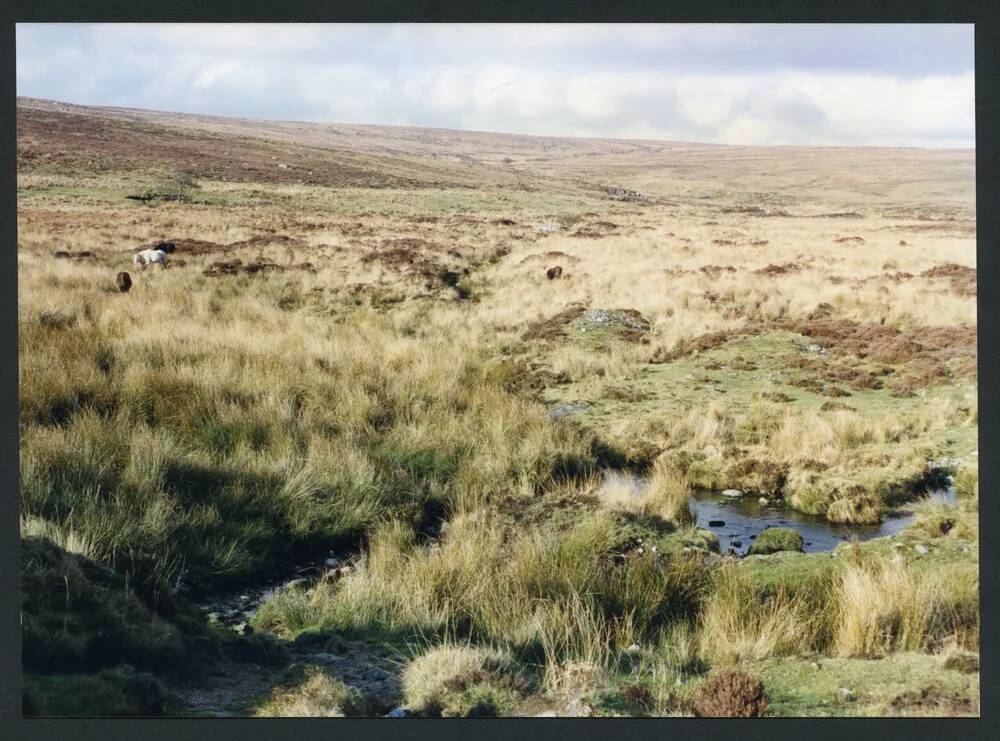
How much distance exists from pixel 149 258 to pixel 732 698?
1065 cm

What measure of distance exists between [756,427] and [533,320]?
3553 millimetres

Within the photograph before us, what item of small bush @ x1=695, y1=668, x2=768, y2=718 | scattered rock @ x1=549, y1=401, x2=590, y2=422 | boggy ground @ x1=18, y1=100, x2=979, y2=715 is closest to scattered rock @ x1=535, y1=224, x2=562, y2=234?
boggy ground @ x1=18, y1=100, x2=979, y2=715

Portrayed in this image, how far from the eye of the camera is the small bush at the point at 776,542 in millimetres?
6242

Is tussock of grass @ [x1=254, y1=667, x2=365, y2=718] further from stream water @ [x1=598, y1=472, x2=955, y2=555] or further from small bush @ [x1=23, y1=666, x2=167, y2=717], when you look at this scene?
stream water @ [x1=598, y1=472, x2=955, y2=555]

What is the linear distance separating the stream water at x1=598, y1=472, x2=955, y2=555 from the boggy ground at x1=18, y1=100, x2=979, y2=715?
0.48 ft

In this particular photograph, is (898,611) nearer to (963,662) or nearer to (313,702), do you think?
(963,662)

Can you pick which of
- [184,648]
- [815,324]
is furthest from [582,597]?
[815,324]

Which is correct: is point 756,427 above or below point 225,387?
below

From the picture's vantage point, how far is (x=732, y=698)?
448 centimetres

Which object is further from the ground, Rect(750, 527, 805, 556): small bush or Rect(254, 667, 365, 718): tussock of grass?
Rect(750, 527, 805, 556): small bush

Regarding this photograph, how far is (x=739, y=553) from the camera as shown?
629cm

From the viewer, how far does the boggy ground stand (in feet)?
15.6

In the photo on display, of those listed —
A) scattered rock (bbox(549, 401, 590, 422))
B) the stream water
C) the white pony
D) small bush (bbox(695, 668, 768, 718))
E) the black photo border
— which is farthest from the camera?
the white pony

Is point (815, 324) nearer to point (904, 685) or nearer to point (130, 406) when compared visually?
point (904, 685)
